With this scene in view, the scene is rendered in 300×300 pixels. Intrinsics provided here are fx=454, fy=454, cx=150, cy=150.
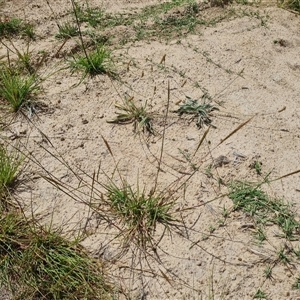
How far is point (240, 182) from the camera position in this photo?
239 centimetres

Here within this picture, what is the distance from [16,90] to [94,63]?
1.75ft

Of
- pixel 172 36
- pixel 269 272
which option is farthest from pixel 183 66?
pixel 269 272

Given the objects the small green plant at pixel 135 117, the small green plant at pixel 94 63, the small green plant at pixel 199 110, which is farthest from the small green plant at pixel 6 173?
the small green plant at pixel 199 110

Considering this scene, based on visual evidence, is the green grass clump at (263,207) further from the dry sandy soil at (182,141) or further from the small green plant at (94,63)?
the small green plant at (94,63)

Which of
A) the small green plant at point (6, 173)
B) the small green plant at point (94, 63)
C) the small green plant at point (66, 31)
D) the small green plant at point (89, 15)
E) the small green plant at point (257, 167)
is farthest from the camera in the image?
the small green plant at point (89, 15)

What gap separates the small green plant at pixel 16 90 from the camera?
2674mm

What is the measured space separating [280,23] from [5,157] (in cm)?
235

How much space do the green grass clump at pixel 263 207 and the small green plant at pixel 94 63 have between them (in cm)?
119

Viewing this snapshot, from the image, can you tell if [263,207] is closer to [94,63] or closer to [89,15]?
[94,63]

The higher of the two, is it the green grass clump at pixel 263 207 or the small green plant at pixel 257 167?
the small green plant at pixel 257 167

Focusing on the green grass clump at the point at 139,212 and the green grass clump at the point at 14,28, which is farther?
the green grass clump at the point at 14,28

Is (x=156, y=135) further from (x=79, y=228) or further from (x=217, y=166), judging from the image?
(x=79, y=228)

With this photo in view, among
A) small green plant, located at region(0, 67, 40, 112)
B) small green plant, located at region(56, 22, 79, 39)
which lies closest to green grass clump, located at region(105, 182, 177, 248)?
small green plant, located at region(0, 67, 40, 112)

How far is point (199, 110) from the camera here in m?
2.74
